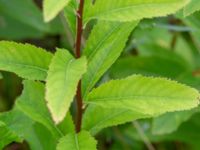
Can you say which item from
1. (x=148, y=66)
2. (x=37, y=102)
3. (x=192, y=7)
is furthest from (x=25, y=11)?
(x=192, y=7)

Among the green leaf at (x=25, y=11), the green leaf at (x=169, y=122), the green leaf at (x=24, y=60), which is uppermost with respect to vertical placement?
the green leaf at (x=24, y=60)

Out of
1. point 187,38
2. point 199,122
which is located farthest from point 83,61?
point 187,38

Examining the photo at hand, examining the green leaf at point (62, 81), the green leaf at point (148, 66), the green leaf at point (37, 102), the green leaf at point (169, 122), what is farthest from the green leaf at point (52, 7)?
the green leaf at point (148, 66)

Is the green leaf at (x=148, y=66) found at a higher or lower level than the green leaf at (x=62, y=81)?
lower

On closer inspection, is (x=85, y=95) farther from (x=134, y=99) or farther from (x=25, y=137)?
(x=25, y=137)

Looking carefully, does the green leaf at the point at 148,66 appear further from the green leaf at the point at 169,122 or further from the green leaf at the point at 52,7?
the green leaf at the point at 52,7

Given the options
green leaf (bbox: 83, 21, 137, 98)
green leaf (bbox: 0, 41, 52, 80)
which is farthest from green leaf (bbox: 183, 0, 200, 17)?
green leaf (bbox: 0, 41, 52, 80)

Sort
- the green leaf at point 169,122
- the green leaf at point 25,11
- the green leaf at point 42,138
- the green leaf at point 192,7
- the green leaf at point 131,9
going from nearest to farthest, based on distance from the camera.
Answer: the green leaf at point 131,9 → the green leaf at point 192,7 → the green leaf at point 42,138 → the green leaf at point 169,122 → the green leaf at point 25,11
